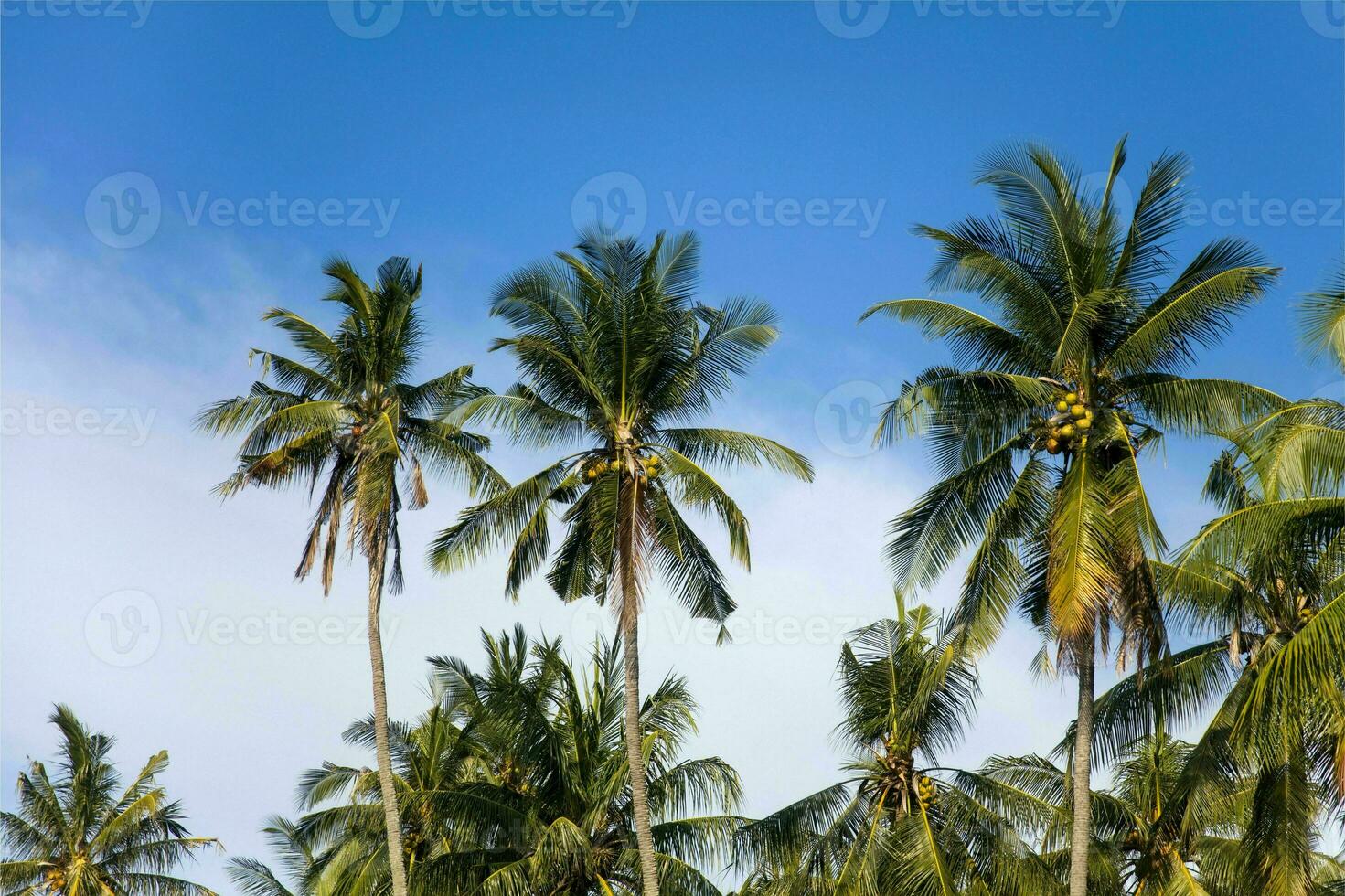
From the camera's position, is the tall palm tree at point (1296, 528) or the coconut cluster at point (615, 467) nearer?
the tall palm tree at point (1296, 528)

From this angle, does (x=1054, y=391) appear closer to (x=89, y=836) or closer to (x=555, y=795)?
(x=555, y=795)

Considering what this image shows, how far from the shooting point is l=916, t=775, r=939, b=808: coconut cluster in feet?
87.4

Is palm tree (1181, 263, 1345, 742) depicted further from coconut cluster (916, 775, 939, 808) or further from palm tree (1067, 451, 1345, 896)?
coconut cluster (916, 775, 939, 808)

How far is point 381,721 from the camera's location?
26.4 meters

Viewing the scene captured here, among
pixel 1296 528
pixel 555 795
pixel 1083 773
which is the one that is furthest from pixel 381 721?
pixel 1296 528

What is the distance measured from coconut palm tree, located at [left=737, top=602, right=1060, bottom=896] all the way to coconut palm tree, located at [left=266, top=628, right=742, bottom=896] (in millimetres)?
1516

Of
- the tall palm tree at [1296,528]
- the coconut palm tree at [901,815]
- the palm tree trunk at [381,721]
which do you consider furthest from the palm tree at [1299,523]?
the palm tree trunk at [381,721]

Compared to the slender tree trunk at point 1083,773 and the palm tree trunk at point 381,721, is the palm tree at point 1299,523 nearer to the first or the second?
the slender tree trunk at point 1083,773

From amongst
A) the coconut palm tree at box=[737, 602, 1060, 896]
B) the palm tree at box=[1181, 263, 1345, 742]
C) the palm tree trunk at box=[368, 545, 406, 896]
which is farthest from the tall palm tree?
the palm tree trunk at box=[368, 545, 406, 896]

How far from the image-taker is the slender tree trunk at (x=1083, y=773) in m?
20.8

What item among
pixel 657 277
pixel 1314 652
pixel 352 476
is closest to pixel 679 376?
pixel 657 277

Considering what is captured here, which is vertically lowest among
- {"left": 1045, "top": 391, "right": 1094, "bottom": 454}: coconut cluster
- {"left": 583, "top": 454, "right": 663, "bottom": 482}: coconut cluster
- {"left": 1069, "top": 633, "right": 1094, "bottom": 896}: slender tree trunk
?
{"left": 1069, "top": 633, "right": 1094, "bottom": 896}: slender tree trunk

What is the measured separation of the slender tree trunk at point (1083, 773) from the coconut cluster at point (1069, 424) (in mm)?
2771

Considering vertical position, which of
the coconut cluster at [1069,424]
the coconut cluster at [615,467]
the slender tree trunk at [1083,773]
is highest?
the coconut cluster at [615,467]
